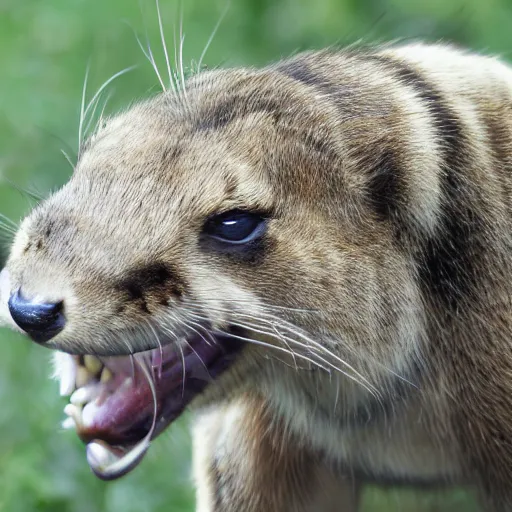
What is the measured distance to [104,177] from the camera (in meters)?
3.44

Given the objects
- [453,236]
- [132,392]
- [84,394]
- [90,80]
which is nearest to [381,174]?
[453,236]

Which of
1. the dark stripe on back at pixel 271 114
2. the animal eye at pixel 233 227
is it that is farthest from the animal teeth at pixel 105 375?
the dark stripe on back at pixel 271 114

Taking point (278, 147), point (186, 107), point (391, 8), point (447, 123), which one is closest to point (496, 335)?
point (447, 123)

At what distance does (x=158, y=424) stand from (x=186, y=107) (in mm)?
899

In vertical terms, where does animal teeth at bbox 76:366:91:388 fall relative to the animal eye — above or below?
below

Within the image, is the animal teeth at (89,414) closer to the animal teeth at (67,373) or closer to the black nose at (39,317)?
the animal teeth at (67,373)

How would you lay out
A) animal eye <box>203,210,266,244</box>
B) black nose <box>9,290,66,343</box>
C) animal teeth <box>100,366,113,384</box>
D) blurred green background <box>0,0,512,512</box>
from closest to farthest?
black nose <box>9,290,66,343</box> → animal eye <box>203,210,266,244</box> → animal teeth <box>100,366,113,384</box> → blurred green background <box>0,0,512,512</box>

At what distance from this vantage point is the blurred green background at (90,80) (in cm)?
525

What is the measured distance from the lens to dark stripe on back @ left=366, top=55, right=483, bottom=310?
3695mm

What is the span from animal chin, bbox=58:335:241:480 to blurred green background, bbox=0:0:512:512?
1504 millimetres

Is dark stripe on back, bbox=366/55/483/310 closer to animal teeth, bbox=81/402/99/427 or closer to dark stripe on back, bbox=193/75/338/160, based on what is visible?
dark stripe on back, bbox=193/75/338/160

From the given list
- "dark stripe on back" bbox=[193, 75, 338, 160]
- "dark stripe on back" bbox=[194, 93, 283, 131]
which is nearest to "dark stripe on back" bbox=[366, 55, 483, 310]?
"dark stripe on back" bbox=[193, 75, 338, 160]

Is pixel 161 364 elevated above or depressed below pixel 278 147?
below

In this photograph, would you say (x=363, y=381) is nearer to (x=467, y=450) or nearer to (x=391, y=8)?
(x=467, y=450)
